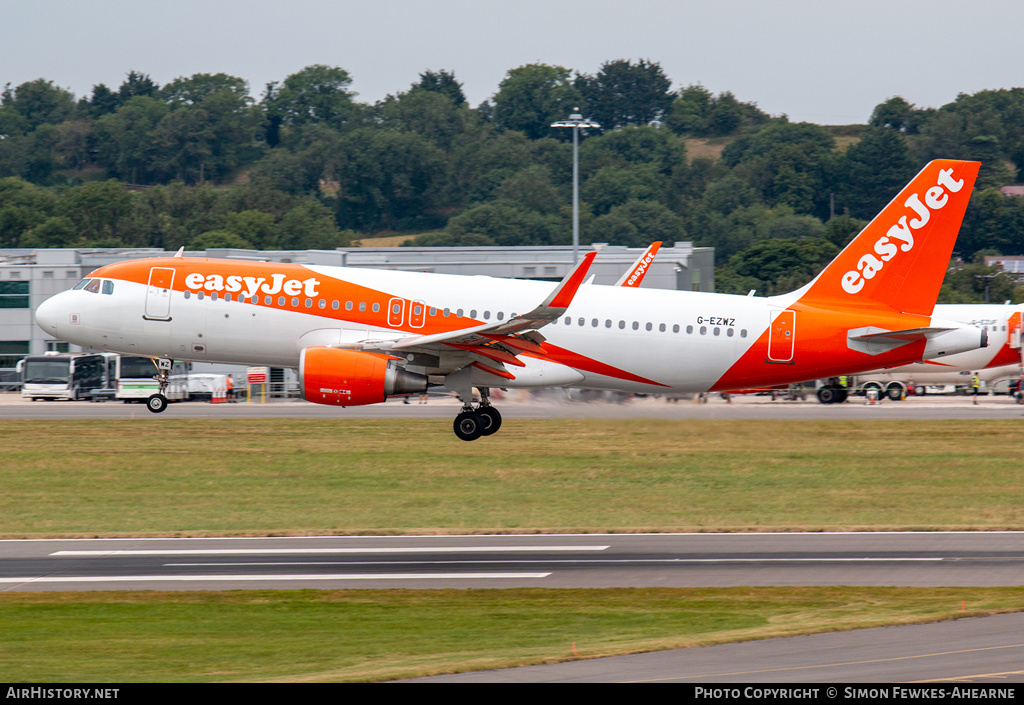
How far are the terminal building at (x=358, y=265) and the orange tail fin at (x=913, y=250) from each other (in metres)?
38.5

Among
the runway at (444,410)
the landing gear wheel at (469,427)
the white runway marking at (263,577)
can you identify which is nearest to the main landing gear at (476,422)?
the landing gear wheel at (469,427)

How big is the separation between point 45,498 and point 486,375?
17886 millimetres

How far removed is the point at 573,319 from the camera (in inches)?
1421

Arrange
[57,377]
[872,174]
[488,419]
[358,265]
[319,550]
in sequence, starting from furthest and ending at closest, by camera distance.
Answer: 1. [872,174]
2. [358,265]
3. [57,377]
4. [488,419]
5. [319,550]

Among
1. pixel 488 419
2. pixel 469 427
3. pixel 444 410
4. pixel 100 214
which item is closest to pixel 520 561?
pixel 469 427

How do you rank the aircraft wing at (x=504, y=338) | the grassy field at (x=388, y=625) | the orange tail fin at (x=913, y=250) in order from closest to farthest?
the grassy field at (x=388, y=625) < the aircraft wing at (x=504, y=338) < the orange tail fin at (x=913, y=250)

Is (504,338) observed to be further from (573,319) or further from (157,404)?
Answer: (157,404)

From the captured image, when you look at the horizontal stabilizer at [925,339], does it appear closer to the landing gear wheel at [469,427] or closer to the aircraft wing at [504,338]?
the aircraft wing at [504,338]

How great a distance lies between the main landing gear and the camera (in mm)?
36062

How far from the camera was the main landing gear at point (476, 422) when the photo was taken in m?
36.1

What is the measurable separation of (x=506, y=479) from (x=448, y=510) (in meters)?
4.35

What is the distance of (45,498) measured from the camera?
42.1 meters

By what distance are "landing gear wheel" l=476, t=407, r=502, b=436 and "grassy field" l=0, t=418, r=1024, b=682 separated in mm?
3686

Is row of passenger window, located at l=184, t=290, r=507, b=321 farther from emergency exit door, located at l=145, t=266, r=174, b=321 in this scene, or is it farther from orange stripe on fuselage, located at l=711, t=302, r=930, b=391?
orange stripe on fuselage, located at l=711, t=302, r=930, b=391
